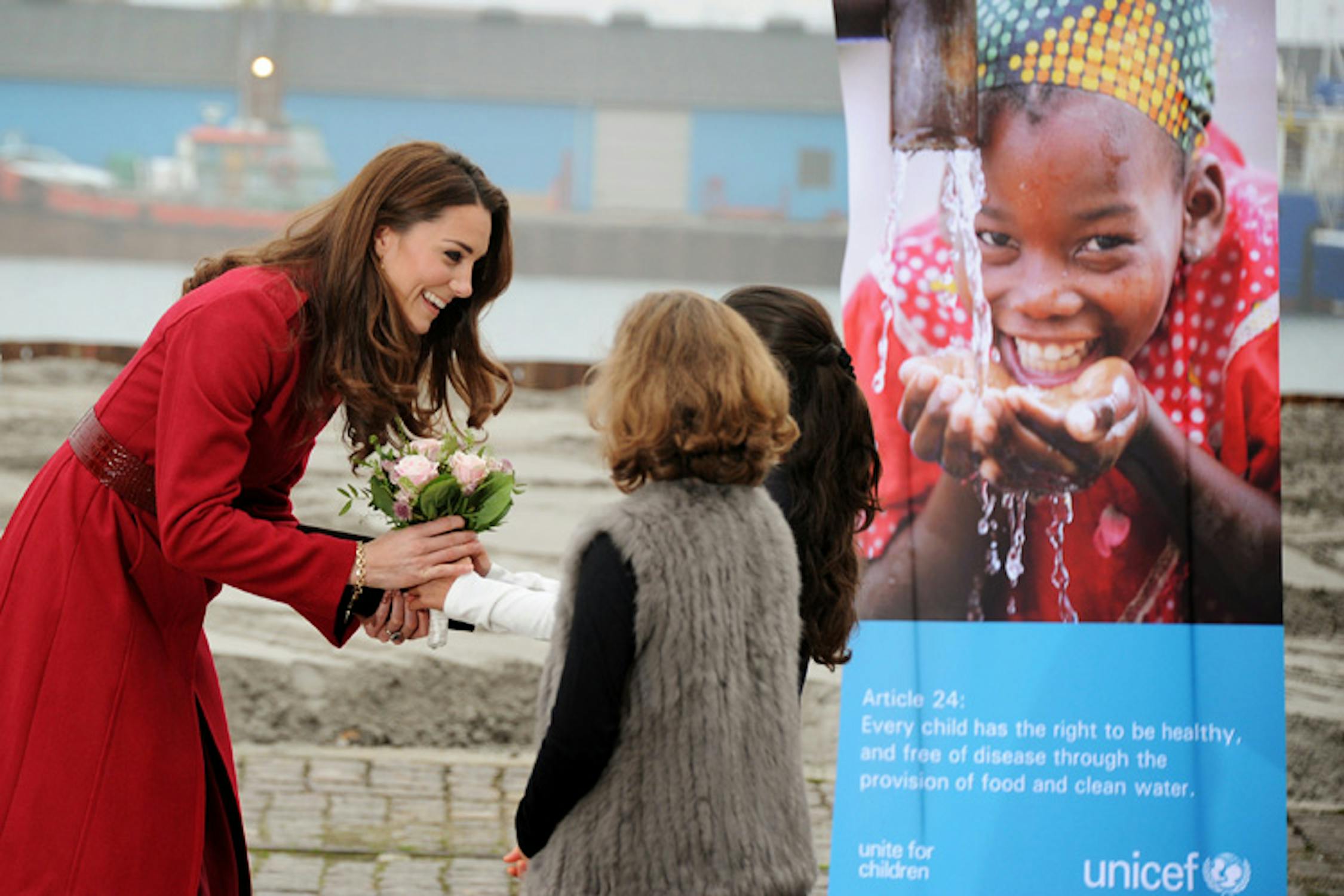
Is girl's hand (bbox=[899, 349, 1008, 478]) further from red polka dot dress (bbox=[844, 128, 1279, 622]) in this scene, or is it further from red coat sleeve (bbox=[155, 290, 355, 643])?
red coat sleeve (bbox=[155, 290, 355, 643])

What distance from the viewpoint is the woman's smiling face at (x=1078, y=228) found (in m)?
3.78

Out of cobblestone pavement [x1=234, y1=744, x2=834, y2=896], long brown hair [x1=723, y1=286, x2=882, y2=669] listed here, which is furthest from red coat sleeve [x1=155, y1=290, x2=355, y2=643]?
cobblestone pavement [x1=234, y1=744, x2=834, y2=896]

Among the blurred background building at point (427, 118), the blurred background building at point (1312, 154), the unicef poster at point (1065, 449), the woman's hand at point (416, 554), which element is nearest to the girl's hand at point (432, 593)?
the woman's hand at point (416, 554)

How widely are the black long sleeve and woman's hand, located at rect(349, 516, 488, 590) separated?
1.66 ft

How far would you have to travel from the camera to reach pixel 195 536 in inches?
96.0

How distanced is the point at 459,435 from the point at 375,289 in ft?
1.02

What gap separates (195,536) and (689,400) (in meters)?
0.83

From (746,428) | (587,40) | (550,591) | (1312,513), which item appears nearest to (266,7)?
(587,40)

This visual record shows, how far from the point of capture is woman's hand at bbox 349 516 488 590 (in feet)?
8.65

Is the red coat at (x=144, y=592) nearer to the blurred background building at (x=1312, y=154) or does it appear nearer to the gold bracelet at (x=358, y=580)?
the gold bracelet at (x=358, y=580)

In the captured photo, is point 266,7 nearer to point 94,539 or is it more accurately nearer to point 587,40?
point 587,40

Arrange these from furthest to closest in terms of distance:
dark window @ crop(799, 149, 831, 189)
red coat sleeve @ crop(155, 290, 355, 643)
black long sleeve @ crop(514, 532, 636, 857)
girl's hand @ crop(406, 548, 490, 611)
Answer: dark window @ crop(799, 149, 831, 189), girl's hand @ crop(406, 548, 490, 611), red coat sleeve @ crop(155, 290, 355, 643), black long sleeve @ crop(514, 532, 636, 857)

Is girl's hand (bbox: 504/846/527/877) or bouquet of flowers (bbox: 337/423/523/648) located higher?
bouquet of flowers (bbox: 337/423/523/648)

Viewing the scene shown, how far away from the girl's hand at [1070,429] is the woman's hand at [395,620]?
1683 millimetres
